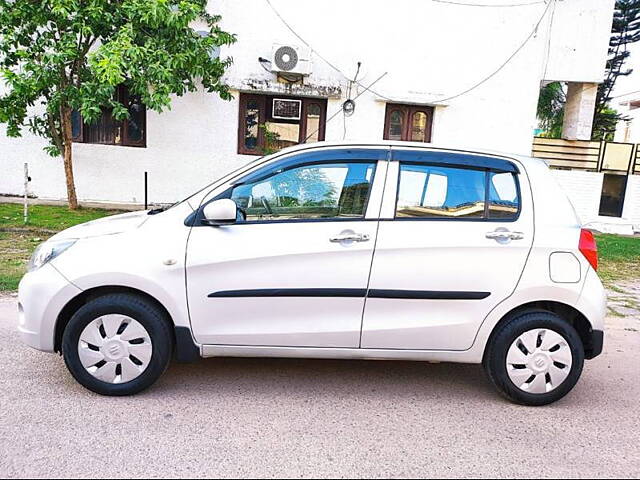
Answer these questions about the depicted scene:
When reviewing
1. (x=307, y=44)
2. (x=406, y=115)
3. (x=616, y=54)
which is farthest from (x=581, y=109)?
(x=616, y=54)

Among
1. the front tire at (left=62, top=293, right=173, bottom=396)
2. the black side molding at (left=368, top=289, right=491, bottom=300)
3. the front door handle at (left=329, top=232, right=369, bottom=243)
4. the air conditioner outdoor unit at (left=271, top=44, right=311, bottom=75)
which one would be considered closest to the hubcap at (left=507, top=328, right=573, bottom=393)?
the black side molding at (left=368, top=289, right=491, bottom=300)

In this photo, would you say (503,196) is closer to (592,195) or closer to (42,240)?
(42,240)

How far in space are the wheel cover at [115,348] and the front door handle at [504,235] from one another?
2418 mm

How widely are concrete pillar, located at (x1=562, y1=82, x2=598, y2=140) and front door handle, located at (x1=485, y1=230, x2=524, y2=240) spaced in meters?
11.3

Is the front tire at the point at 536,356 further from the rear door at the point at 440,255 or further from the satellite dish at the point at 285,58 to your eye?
the satellite dish at the point at 285,58

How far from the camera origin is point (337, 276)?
3.42m

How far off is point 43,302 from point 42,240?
5.60 m

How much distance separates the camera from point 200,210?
3.48m

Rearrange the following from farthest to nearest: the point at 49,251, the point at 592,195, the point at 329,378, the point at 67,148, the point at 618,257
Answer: the point at 592,195 → the point at 67,148 → the point at 618,257 → the point at 329,378 → the point at 49,251

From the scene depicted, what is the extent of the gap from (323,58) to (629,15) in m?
14.4

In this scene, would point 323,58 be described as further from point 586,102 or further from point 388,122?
point 586,102

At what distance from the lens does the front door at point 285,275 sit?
341 cm

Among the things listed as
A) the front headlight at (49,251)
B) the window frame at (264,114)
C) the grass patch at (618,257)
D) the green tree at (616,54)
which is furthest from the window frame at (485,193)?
the green tree at (616,54)

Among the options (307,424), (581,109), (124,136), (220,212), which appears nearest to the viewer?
(307,424)
